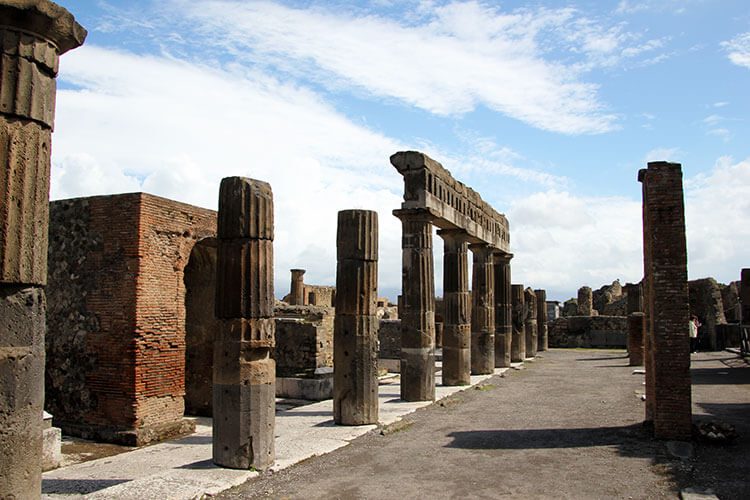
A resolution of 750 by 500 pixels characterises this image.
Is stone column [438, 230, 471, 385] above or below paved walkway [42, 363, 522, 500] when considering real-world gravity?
above

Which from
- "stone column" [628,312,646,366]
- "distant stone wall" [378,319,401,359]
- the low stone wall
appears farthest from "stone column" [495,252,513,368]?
the low stone wall

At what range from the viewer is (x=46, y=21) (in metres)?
4.84

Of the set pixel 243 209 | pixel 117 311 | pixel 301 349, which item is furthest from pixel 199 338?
pixel 243 209

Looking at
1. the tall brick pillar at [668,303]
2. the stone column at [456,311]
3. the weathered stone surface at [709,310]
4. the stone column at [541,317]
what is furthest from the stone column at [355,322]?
the weathered stone surface at [709,310]

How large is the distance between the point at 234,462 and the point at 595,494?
4199mm

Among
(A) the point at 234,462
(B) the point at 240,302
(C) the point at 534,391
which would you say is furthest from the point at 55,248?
(C) the point at 534,391

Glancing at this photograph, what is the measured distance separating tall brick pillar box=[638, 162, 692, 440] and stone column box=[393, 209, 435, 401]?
5.12 m

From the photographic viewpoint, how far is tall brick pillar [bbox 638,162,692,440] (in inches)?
362

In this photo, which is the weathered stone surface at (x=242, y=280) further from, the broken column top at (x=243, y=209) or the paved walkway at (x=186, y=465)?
the paved walkway at (x=186, y=465)

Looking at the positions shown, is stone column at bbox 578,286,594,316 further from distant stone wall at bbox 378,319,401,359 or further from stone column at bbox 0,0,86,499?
stone column at bbox 0,0,86,499

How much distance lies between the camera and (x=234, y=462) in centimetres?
768

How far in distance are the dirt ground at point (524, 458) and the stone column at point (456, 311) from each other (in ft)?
7.63

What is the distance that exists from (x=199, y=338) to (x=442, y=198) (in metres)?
6.45

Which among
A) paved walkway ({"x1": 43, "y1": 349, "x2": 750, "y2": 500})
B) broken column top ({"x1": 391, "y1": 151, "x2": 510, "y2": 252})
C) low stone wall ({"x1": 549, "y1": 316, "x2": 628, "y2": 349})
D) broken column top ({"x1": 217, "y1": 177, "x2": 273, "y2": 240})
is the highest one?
broken column top ({"x1": 391, "y1": 151, "x2": 510, "y2": 252})
